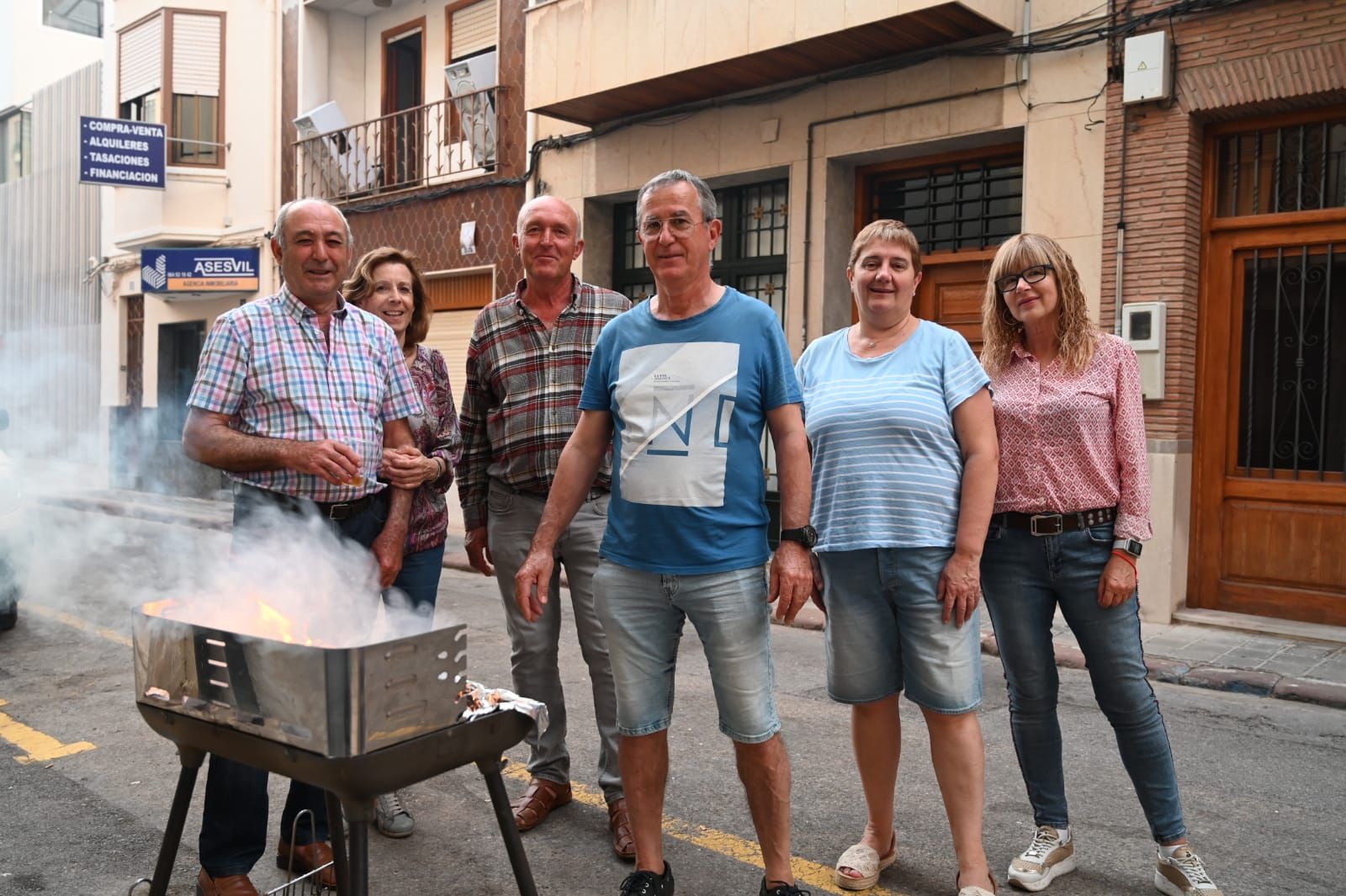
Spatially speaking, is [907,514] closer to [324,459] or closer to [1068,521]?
[1068,521]

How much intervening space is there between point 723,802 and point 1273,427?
5710 millimetres

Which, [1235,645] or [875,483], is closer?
[875,483]

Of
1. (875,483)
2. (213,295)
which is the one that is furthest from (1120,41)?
(213,295)

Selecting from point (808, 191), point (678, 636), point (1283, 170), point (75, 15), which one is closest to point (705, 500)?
point (678, 636)

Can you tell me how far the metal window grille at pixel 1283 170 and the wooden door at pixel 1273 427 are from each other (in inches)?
7.5

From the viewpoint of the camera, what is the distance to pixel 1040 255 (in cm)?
342

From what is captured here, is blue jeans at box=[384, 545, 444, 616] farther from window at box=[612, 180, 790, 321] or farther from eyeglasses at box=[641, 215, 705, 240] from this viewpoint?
window at box=[612, 180, 790, 321]

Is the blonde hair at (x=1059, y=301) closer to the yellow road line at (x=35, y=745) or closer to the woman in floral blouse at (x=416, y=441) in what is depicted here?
the woman in floral blouse at (x=416, y=441)

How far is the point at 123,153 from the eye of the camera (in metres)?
17.4

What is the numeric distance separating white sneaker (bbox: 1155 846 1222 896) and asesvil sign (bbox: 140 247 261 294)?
1633cm

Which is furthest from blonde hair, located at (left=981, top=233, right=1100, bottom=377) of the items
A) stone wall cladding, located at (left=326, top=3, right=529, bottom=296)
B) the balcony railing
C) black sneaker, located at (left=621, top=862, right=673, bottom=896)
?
the balcony railing

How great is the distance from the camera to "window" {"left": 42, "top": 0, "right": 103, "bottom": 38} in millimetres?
26891

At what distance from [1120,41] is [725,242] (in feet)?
14.8

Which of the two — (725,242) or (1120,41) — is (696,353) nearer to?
(1120,41)
